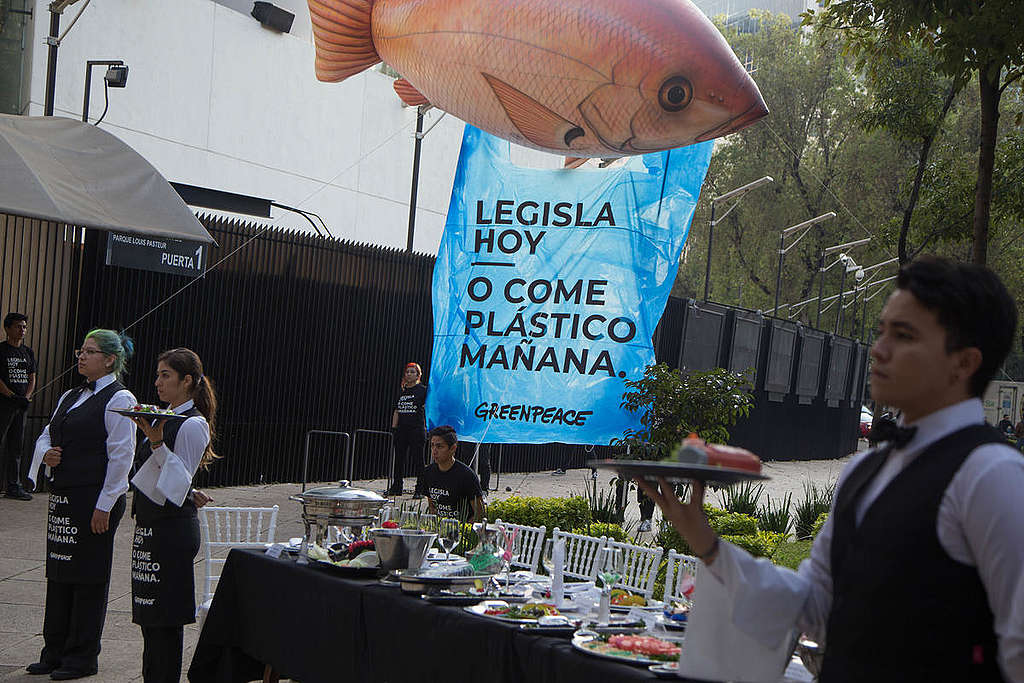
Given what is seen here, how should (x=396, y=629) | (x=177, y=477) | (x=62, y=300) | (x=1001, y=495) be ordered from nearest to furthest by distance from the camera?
(x=1001, y=495), (x=396, y=629), (x=177, y=477), (x=62, y=300)

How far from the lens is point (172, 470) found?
5305 mm

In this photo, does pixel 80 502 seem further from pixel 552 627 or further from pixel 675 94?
pixel 675 94

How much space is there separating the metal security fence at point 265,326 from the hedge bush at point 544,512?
4351 mm

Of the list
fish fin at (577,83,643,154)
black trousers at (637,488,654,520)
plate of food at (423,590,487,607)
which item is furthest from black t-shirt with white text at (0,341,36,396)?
plate of food at (423,590,487,607)

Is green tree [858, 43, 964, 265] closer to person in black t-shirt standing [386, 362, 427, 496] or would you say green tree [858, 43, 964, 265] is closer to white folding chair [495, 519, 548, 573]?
person in black t-shirt standing [386, 362, 427, 496]

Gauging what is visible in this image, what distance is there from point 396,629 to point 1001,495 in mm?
3401

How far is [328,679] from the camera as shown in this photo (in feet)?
16.9

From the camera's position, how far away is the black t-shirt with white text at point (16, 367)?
11016 millimetres

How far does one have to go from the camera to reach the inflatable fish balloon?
7223mm

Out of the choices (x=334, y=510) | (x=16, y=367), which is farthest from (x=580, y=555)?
(x=16, y=367)

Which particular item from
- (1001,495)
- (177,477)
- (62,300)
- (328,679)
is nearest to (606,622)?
(328,679)

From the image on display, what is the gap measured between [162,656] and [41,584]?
10.6ft

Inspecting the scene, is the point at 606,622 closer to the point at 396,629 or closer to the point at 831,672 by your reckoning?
the point at 396,629

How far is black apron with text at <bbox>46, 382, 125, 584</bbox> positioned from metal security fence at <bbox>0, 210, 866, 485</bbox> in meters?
5.17
